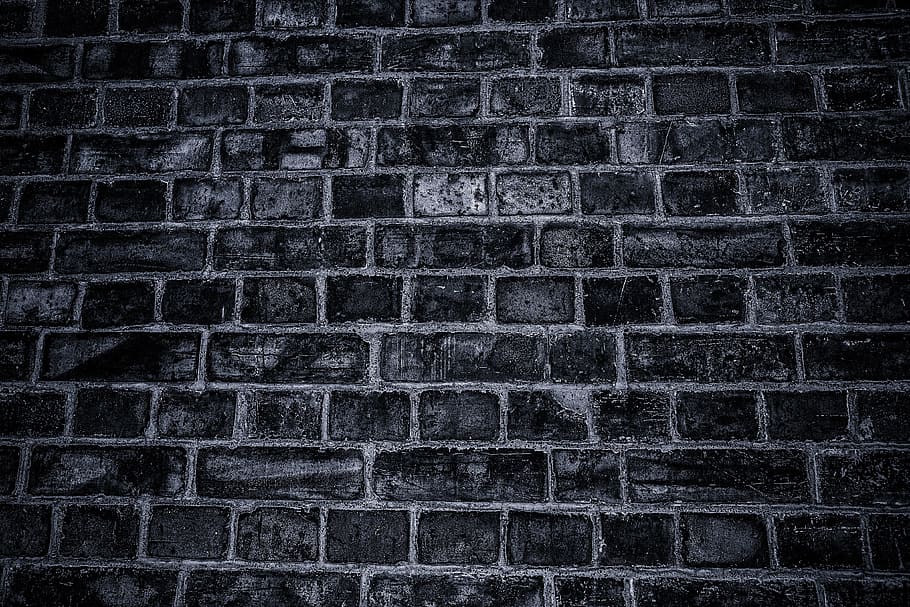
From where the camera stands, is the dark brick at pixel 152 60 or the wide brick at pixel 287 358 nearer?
the wide brick at pixel 287 358

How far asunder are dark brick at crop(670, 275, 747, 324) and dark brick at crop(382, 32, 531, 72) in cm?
56

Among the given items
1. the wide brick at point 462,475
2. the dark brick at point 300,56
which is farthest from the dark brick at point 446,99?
the wide brick at point 462,475

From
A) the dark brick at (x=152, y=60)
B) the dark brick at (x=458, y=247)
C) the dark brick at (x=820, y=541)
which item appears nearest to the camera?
the dark brick at (x=820, y=541)

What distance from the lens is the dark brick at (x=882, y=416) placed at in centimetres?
101

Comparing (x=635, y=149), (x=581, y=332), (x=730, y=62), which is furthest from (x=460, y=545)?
(x=730, y=62)

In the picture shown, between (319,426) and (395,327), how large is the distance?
0.78 feet

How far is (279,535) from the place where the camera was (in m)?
1.03

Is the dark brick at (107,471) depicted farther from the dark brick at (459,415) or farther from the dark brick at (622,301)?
the dark brick at (622,301)

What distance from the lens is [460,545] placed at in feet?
3.32

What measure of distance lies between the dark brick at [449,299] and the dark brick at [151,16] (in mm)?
795

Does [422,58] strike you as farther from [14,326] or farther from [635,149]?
[14,326]

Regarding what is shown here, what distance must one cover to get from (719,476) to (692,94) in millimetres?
749

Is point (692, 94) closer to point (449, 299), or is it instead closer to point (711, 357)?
point (711, 357)

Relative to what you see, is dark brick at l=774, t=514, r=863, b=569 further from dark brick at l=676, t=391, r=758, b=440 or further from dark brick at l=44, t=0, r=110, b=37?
dark brick at l=44, t=0, r=110, b=37
